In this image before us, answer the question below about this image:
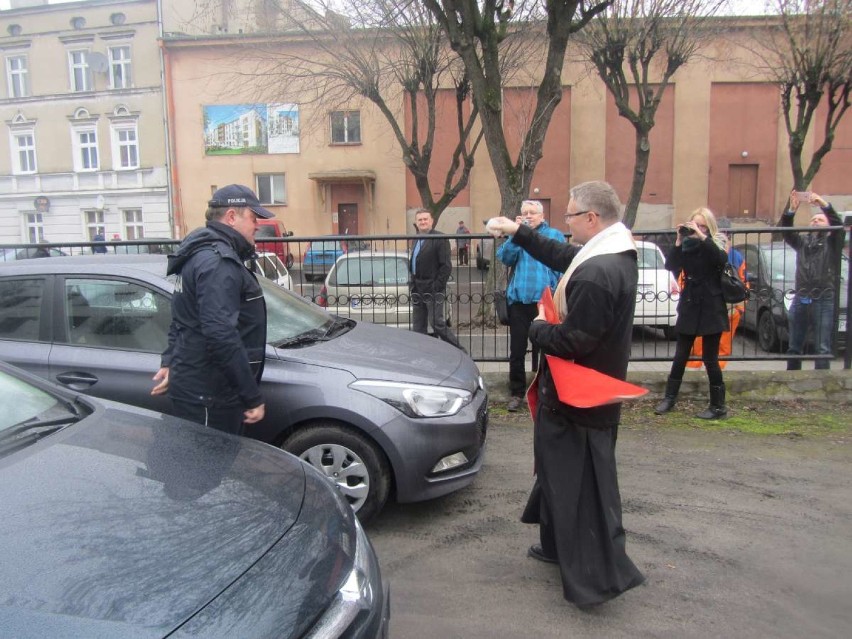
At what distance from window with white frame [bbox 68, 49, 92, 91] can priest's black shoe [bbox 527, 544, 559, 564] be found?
34580 mm

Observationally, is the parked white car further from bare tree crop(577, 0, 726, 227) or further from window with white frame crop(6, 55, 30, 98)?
window with white frame crop(6, 55, 30, 98)

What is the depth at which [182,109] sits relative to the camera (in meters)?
29.9

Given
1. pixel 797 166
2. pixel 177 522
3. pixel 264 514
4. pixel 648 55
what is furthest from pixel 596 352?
pixel 797 166

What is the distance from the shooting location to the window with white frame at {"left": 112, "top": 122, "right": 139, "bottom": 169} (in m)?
30.8

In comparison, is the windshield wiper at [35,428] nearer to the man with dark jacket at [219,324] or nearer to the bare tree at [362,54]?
the man with dark jacket at [219,324]

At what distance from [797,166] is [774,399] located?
56.0 feet

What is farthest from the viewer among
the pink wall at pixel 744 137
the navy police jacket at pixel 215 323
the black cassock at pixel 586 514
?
the pink wall at pixel 744 137

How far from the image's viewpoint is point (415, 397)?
3754mm

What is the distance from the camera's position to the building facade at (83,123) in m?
30.4

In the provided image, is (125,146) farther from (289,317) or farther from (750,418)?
(750,418)

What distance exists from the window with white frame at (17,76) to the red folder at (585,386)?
37.2m

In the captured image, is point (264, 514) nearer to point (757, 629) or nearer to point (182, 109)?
point (757, 629)

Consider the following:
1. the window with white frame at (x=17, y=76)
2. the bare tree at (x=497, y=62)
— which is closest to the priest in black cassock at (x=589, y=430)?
the bare tree at (x=497, y=62)

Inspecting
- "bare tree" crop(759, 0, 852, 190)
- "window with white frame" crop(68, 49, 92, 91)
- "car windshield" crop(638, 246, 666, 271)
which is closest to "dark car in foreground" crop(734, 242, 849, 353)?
"car windshield" crop(638, 246, 666, 271)
